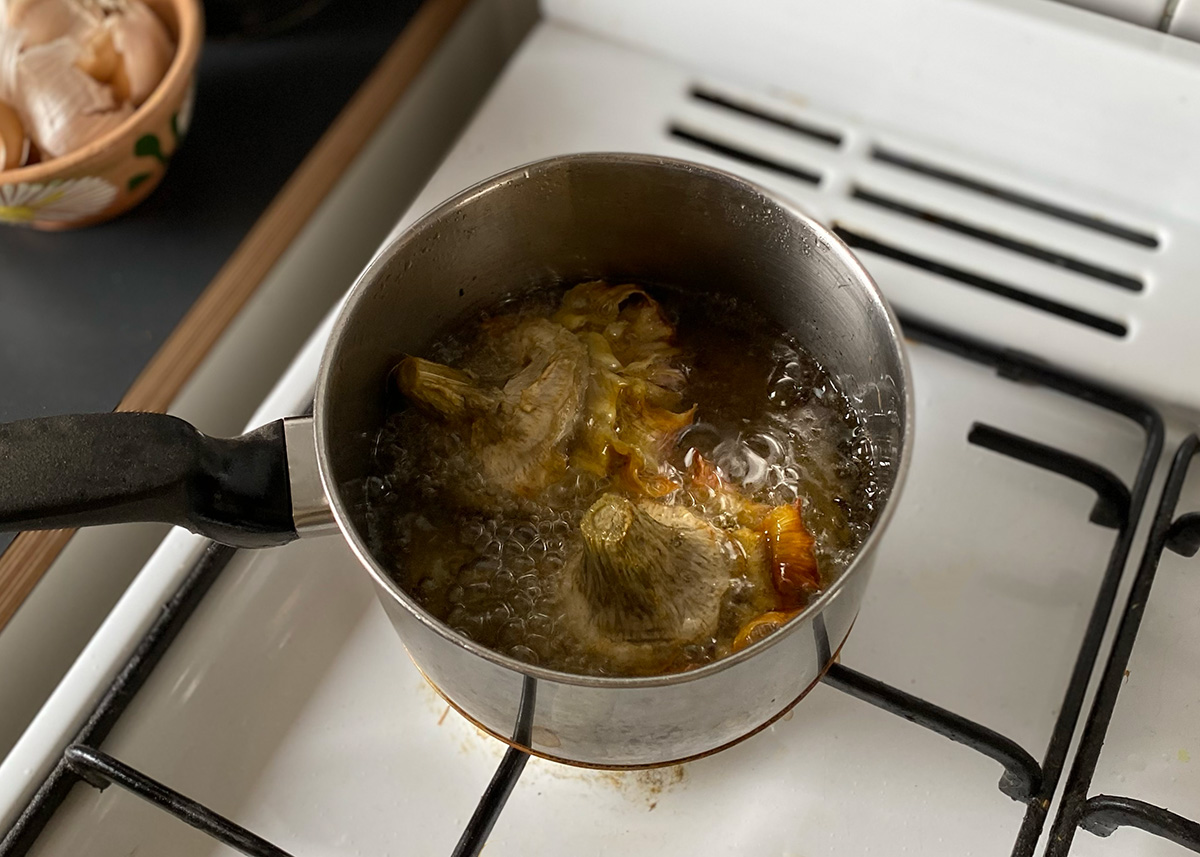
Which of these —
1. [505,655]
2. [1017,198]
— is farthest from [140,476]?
[1017,198]

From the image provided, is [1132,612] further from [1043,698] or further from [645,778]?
[645,778]

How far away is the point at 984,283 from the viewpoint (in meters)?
0.55

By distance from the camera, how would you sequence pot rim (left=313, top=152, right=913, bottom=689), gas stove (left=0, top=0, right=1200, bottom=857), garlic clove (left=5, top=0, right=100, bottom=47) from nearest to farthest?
pot rim (left=313, top=152, right=913, bottom=689), gas stove (left=0, top=0, right=1200, bottom=857), garlic clove (left=5, top=0, right=100, bottom=47)

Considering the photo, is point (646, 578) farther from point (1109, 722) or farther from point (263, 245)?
point (263, 245)

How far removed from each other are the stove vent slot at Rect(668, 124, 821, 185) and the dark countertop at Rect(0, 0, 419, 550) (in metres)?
0.20

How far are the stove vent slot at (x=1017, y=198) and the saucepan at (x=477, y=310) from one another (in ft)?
0.55

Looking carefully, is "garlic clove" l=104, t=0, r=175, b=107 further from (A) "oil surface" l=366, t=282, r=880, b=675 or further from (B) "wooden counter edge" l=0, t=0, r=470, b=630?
(A) "oil surface" l=366, t=282, r=880, b=675

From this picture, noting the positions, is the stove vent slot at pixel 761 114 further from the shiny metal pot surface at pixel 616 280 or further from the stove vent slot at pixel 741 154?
the shiny metal pot surface at pixel 616 280

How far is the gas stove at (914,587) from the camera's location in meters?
0.44

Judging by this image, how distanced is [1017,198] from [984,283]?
0.07 metres

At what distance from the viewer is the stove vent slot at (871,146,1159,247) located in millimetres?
572

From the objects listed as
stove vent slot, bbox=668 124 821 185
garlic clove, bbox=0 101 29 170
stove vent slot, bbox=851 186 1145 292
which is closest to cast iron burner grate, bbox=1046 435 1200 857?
stove vent slot, bbox=851 186 1145 292

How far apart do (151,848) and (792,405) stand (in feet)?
1.07

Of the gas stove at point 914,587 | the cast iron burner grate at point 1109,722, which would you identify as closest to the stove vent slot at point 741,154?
the gas stove at point 914,587
